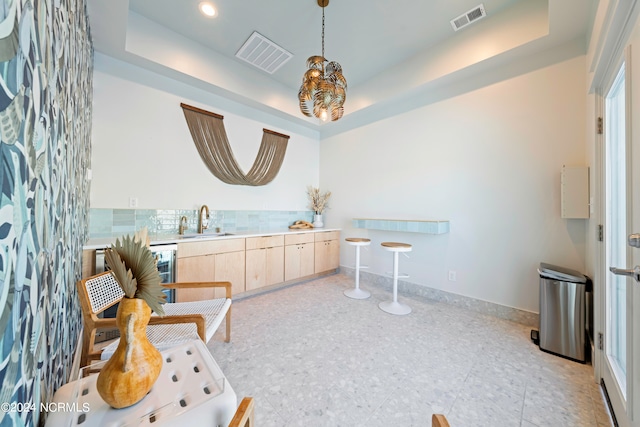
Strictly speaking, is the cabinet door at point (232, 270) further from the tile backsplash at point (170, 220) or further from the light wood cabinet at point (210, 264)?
the tile backsplash at point (170, 220)

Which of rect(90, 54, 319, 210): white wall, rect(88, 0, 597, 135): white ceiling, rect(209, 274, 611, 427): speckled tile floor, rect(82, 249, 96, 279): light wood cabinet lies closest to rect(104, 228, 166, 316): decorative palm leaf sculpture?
rect(209, 274, 611, 427): speckled tile floor

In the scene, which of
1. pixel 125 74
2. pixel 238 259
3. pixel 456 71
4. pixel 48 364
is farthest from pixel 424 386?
pixel 125 74

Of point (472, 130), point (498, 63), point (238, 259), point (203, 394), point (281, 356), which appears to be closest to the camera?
point (203, 394)

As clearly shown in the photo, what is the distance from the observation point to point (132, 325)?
0.74 meters

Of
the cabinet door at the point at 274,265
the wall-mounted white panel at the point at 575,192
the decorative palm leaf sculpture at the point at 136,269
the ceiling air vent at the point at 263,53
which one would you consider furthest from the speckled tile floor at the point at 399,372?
the ceiling air vent at the point at 263,53

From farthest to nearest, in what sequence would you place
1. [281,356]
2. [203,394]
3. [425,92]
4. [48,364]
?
[425,92] < [281,356] < [48,364] < [203,394]

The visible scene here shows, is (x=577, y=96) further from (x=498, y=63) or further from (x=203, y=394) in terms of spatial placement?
(x=203, y=394)

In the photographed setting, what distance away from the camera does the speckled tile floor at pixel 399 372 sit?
140 cm

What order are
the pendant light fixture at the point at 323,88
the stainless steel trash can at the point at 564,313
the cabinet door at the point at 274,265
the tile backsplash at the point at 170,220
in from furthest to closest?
1. the cabinet door at the point at 274,265
2. the tile backsplash at the point at 170,220
3. the pendant light fixture at the point at 323,88
4. the stainless steel trash can at the point at 564,313

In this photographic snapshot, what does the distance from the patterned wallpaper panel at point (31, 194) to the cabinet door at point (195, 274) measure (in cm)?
147

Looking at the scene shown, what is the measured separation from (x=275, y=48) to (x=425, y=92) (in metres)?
2.12

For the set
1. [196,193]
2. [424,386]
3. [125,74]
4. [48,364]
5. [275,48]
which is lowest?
[424,386]

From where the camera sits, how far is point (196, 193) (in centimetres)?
327

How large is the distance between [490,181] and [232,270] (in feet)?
10.9
